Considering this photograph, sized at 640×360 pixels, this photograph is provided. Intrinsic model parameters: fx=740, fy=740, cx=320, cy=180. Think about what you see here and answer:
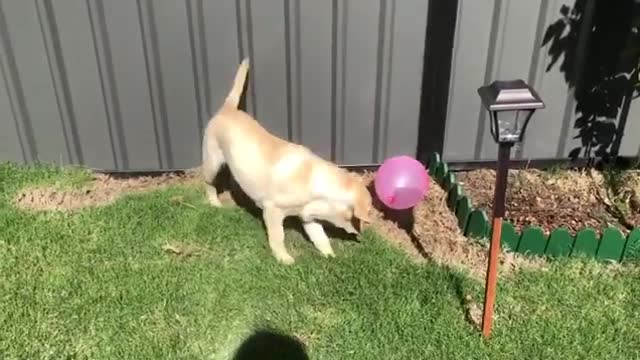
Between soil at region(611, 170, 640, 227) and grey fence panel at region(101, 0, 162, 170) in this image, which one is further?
soil at region(611, 170, 640, 227)

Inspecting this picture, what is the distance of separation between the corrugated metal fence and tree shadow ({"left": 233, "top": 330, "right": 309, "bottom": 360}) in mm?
1602

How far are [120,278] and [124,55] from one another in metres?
1.41

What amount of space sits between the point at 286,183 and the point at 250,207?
2.51 feet

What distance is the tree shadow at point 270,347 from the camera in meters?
3.54

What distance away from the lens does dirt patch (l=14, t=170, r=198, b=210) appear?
15.1ft

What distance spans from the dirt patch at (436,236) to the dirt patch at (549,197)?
305 mm

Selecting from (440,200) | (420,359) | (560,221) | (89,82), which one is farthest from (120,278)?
(560,221)

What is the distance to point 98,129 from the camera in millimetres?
4789

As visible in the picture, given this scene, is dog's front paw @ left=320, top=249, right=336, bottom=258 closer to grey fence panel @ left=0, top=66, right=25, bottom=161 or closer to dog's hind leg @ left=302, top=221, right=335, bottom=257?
dog's hind leg @ left=302, top=221, right=335, bottom=257

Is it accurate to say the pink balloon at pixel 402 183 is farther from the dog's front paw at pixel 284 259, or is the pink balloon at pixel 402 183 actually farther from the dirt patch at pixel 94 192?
the dirt patch at pixel 94 192

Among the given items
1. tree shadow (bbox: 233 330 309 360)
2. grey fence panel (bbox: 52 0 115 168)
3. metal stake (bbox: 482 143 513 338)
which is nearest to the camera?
metal stake (bbox: 482 143 513 338)

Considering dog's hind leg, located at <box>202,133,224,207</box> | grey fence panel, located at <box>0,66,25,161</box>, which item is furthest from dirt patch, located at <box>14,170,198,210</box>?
dog's hind leg, located at <box>202,133,224,207</box>

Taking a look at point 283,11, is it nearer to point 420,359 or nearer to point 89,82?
point 89,82

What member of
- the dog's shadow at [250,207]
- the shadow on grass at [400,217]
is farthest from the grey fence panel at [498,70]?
the dog's shadow at [250,207]
